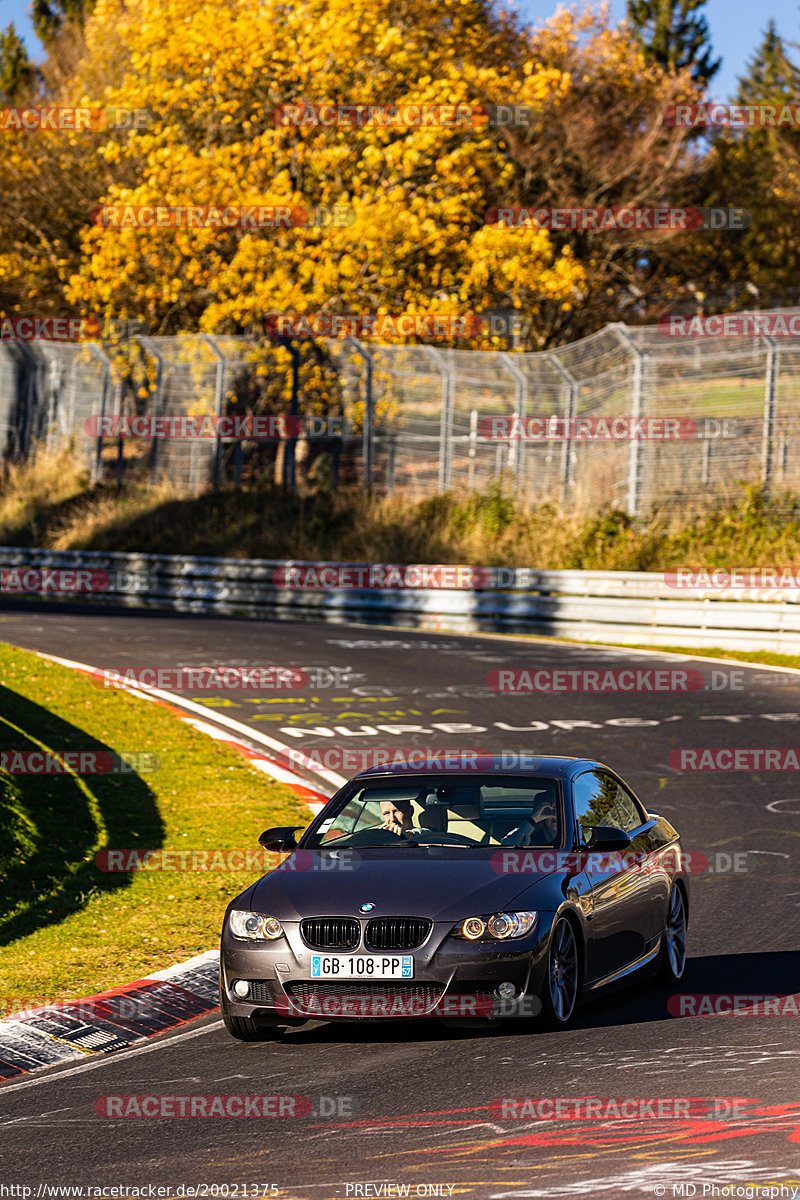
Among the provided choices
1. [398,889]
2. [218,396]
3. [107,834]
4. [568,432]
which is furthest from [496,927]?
[218,396]

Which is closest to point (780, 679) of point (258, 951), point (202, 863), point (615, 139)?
point (202, 863)

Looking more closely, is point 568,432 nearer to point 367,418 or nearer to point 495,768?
point 367,418

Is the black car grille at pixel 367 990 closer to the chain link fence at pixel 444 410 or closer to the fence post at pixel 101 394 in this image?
the chain link fence at pixel 444 410

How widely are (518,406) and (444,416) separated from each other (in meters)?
2.12

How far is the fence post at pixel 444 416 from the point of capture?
112 feet

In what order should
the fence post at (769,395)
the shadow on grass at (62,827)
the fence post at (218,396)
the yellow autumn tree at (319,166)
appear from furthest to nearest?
the fence post at (218,396) < the yellow autumn tree at (319,166) < the fence post at (769,395) < the shadow on grass at (62,827)

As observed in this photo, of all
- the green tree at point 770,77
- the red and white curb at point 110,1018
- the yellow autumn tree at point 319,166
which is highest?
the green tree at point 770,77

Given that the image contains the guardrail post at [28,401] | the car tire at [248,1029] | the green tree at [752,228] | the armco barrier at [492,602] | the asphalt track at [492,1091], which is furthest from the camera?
the green tree at [752,228]

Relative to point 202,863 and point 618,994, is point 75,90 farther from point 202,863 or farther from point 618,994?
point 618,994

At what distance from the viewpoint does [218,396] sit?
128ft

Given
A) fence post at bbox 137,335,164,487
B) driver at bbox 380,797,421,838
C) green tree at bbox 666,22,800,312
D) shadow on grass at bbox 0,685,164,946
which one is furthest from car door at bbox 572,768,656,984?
green tree at bbox 666,22,800,312

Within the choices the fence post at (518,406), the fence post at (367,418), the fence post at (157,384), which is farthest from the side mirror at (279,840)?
the fence post at (157,384)

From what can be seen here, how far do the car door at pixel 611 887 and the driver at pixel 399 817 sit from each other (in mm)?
875

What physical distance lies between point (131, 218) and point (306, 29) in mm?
6030
